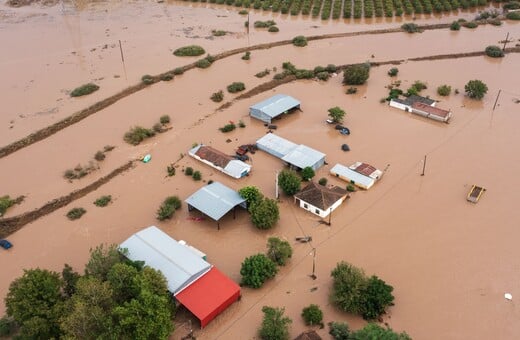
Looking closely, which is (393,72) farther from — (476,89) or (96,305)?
(96,305)

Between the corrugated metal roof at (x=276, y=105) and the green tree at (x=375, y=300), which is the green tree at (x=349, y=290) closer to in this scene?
the green tree at (x=375, y=300)

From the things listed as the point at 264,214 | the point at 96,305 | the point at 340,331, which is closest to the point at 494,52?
the point at 264,214

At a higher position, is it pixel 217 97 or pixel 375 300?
pixel 217 97

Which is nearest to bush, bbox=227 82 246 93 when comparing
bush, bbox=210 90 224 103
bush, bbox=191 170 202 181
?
bush, bbox=210 90 224 103

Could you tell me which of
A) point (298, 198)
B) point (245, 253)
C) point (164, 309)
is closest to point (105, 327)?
point (164, 309)

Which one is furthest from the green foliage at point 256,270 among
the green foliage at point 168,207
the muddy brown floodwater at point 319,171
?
the green foliage at point 168,207

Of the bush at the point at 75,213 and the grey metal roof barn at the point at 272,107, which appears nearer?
the bush at the point at 75,213
